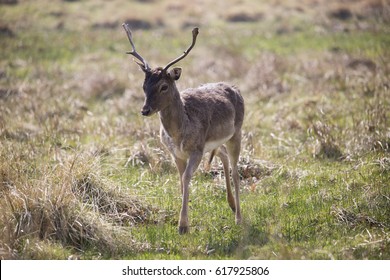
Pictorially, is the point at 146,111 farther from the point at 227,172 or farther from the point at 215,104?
the point at 227,172

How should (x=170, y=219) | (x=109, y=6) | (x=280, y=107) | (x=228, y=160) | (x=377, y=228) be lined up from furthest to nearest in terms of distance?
(x=109, y=6)
(x=280, y=107)
(x=228, y=160)
(x=170, y=219)
(x=377, y=228)

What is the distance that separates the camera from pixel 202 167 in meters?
10.3

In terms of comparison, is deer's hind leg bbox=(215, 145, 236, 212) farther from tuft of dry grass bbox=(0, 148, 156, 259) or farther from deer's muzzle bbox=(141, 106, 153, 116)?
deer's muzzle bbox=(141, 106, 153, 116)

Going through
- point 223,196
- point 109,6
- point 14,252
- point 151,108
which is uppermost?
point 151,108

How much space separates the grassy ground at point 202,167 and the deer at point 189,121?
0.67 meters

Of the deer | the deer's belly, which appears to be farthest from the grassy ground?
the deer's belly

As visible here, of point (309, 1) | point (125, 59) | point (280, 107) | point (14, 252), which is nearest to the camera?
point (14, 252)

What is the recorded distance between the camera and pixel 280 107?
14.6m

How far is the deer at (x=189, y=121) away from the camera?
25.6 feet

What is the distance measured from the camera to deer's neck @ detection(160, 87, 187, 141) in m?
8.03

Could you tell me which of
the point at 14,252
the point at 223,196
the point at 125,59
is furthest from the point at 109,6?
the point at 14,252

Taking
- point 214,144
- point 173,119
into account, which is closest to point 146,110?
point 173,119
